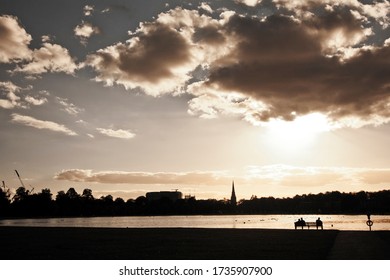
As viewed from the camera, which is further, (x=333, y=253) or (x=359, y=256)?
(x=333, y=253)

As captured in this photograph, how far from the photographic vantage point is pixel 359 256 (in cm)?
2098

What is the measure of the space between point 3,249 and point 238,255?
48.4 feet
